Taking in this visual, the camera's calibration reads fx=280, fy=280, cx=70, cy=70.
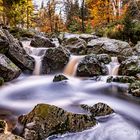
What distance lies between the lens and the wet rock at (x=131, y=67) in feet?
41.0

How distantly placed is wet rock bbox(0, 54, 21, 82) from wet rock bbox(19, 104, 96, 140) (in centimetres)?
522

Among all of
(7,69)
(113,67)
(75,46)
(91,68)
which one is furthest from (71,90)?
(75,46)

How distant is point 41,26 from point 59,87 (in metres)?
34.6

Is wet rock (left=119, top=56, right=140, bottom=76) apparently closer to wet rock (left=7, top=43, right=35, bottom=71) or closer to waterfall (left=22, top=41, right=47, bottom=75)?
waterfall (left=22, top=41, right=47, bottom=75)

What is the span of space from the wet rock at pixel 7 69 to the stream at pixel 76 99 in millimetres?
303

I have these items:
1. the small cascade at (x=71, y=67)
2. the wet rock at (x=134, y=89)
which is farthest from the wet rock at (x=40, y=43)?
Result: the wet rock at (x=134, y=89)

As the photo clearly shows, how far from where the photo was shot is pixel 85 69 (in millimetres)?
13383

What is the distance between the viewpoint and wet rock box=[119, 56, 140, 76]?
1251 cm

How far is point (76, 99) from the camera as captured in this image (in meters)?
9.80

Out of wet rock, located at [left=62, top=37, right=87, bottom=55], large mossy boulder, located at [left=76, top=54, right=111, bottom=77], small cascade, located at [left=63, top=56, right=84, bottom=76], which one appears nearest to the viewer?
large mossy boulder, located at [left=76, top=54, right=111, bottom=77]

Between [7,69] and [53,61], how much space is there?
2.93m

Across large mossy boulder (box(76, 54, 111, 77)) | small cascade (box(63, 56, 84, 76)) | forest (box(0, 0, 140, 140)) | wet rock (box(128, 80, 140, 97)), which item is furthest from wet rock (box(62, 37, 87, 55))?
wet rock (box(128, 80, 140, 97))

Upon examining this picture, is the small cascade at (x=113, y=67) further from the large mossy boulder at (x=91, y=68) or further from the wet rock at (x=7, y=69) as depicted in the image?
the wet rock at (x=7, y=69)

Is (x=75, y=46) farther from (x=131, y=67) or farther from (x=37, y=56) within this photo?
(x=131, y=67)
